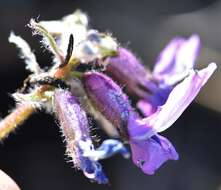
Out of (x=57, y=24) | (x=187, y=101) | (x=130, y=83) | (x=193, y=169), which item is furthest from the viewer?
(x=193, y=169)

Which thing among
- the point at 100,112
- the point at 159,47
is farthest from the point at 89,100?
the point at 159,47

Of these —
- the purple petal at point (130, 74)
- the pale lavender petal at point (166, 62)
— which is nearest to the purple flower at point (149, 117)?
the purple petal at point (130, 74)

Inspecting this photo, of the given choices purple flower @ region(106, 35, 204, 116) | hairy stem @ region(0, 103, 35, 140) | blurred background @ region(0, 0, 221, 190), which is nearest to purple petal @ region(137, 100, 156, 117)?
purple flower @ region(106, 35, 204, 116)

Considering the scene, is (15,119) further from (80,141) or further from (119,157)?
(119,157)

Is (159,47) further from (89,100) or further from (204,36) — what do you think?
(89,100)

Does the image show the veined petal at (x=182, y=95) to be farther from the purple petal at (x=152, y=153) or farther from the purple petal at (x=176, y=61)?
the purple petal at (x=176, y=61)

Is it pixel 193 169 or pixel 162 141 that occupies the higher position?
pixel 193 169
